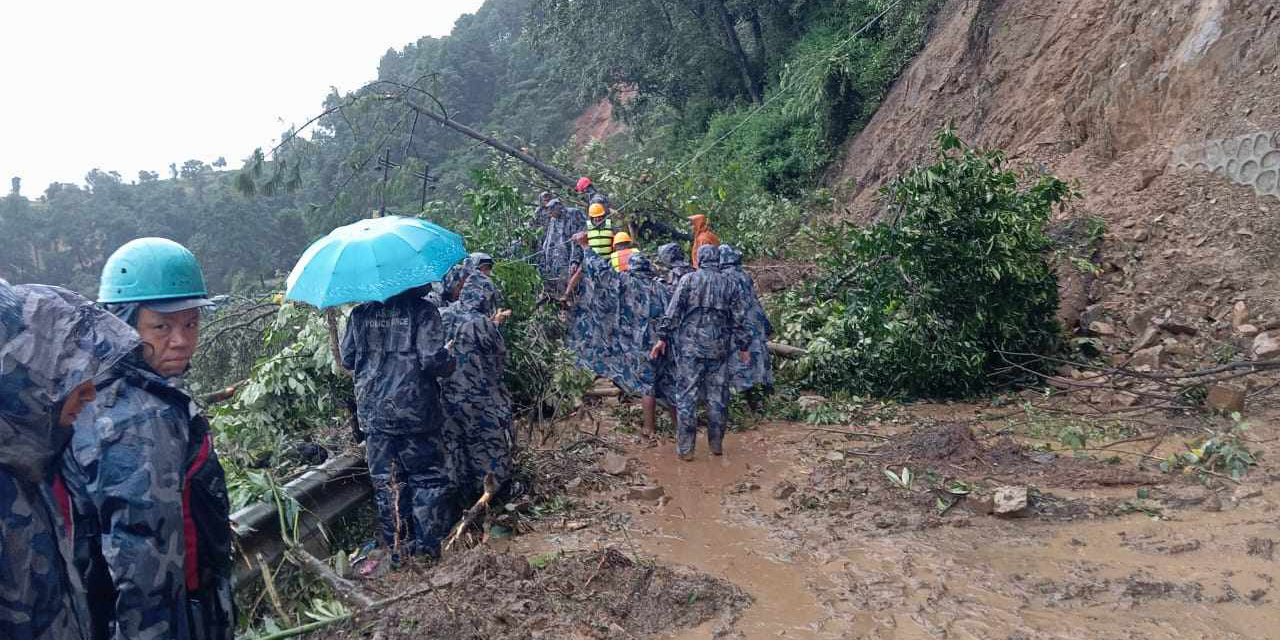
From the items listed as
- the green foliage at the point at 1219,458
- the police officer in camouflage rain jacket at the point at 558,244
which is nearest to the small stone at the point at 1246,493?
the green foliage at the point at 1219,458

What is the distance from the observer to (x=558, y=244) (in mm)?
8711

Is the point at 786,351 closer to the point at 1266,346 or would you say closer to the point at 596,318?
the point at 596,318

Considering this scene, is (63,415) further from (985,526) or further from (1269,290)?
(1269,290)

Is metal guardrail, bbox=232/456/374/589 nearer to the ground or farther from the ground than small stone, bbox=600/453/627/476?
farther from the ground

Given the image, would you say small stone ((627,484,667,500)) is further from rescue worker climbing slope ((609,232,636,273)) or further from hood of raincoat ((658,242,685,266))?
rescue worker climbing slope ((609,232,636,273))

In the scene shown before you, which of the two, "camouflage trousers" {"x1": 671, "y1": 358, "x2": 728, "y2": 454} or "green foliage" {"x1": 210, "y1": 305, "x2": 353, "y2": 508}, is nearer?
"green foliage" {"x1": 210, "y1": 305, "x2": 353, "y2": 508}

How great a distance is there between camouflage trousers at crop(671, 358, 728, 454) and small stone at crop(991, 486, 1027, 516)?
7.16 feet

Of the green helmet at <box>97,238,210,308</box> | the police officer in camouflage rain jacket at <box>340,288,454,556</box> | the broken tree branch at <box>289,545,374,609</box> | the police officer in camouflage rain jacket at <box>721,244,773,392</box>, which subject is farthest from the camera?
the police officer in camouflage rain jacket at <box>721,244,773,392</box>

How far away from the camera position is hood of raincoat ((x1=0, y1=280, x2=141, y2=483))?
1557mm

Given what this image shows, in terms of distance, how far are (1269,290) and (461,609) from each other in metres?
→ 7.26

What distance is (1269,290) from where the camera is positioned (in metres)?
6.77

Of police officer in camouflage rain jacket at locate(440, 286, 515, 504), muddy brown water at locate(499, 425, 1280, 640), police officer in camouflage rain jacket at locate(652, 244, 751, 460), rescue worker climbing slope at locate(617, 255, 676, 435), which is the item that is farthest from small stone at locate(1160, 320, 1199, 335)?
police officer in camouflage rain jacket at locate(440, 286, 515, 504)

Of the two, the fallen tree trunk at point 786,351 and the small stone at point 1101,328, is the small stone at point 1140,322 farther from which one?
the fallen tree trunk at point 786,351

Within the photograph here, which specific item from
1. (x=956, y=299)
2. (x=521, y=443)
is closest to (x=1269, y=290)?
(x=956, y=299)
